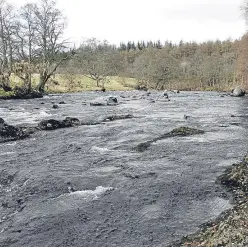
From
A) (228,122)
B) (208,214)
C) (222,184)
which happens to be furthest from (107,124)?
(208,214)

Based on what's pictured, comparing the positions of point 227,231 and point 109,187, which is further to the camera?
point 109,187

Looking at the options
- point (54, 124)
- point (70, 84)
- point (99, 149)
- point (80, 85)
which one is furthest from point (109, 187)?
point (80, 85)

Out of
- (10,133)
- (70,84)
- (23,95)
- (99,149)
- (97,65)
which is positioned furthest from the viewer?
(97,65)

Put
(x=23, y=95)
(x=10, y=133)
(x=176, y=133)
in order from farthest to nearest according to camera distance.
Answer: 1. (x=23, y=95)
2. (x=176, y=133)
3. (x=10, y=133)

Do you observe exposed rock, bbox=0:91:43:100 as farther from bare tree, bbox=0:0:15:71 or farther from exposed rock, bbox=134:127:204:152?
exposed rock, bbox=134:127:204:152

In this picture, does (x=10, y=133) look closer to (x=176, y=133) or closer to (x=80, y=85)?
(x=176, y=133)

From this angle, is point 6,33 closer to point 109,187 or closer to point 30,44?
point 30,44

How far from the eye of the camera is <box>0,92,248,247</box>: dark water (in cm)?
805

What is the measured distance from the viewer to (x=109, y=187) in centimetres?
1094

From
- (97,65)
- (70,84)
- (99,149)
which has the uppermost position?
(97,65)

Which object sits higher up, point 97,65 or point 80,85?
point 97,65

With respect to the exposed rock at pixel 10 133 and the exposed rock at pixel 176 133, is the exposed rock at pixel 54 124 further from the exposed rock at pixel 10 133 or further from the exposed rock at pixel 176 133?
the exposed rock at pixel 176 133

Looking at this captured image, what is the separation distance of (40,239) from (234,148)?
10415 millimetres

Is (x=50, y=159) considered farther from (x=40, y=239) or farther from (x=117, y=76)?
(x=117, y=76)
